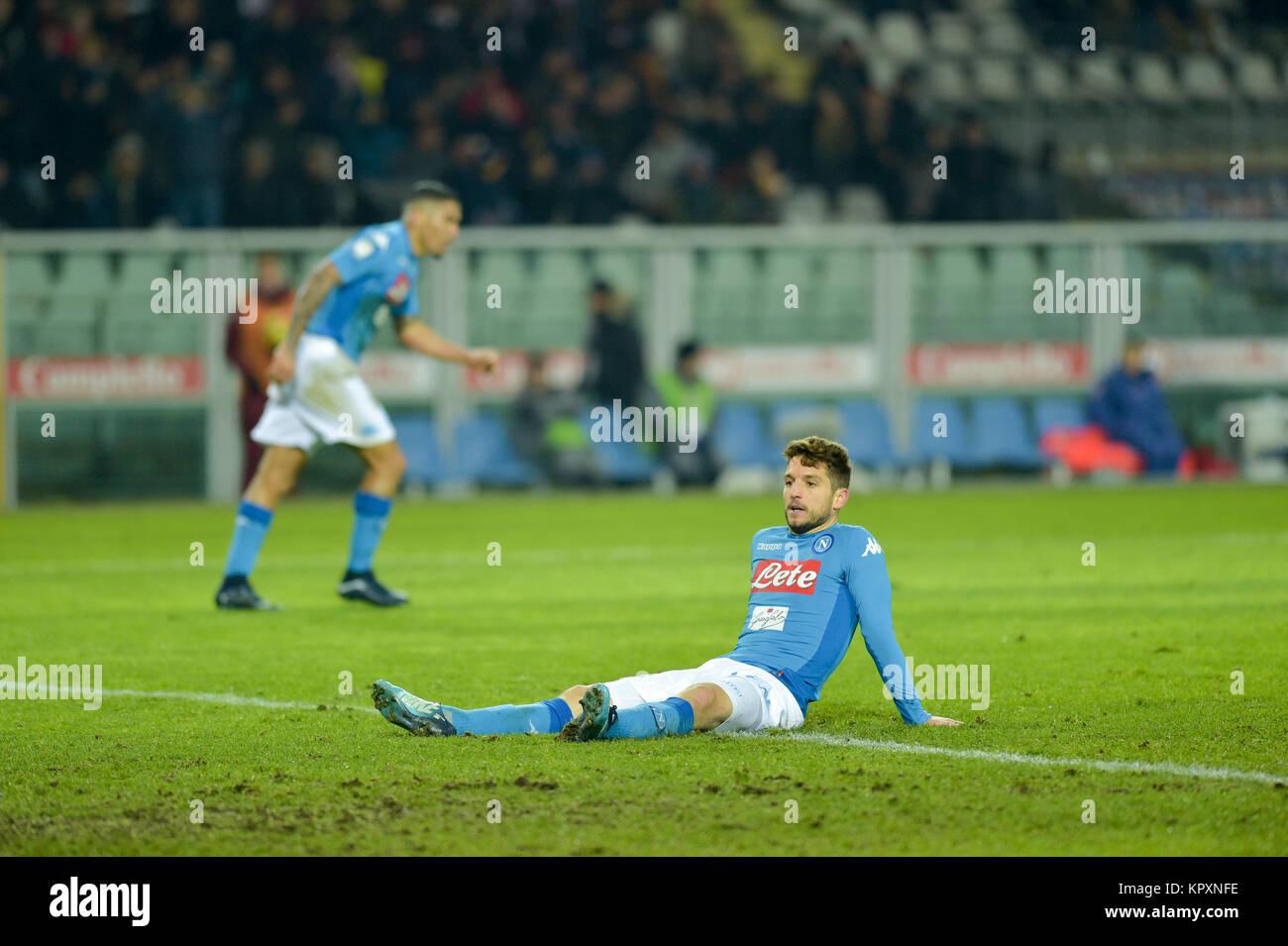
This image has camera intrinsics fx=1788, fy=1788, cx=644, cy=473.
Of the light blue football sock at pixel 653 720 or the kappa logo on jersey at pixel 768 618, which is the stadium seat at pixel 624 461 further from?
the light blue football sock at pixel 653 720

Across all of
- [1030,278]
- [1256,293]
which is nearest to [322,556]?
[1030,278]

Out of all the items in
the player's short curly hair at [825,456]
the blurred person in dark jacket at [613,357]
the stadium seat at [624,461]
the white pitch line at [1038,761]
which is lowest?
the white pitch line at [1038,761]

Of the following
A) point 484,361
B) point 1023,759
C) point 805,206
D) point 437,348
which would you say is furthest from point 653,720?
point 805,206

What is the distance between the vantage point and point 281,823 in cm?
448

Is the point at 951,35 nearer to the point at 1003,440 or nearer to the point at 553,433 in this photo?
the point at 1003,440

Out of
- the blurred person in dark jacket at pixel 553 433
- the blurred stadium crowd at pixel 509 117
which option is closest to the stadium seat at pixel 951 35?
the blurred stadium crowd at pixel 509 117

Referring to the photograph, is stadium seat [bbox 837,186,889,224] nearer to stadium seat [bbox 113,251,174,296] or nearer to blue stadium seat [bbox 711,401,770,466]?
blue stadium seat [bbox 711,401,770,466]

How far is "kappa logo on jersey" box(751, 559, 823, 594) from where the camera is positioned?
5707 mm

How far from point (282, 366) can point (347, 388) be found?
1.43ft

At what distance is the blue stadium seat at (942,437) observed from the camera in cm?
2033

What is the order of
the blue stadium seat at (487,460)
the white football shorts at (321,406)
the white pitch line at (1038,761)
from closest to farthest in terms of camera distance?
the white pitch line at (1038,761) → the white football shorts at (321,406) → the blue stadium seat at (487,460)

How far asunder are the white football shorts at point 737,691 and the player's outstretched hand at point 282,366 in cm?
420

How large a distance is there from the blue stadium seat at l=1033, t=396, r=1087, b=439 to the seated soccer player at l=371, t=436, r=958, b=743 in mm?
15069
